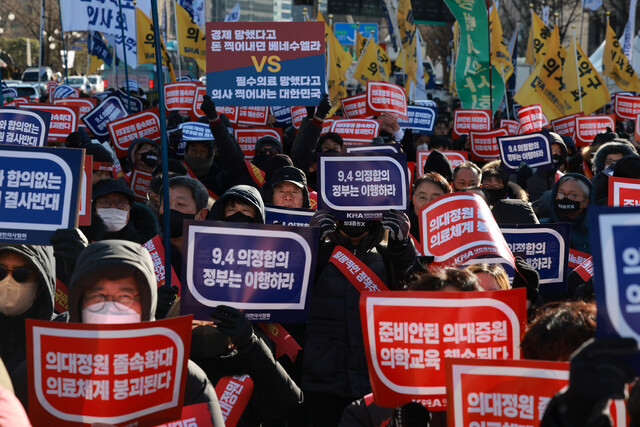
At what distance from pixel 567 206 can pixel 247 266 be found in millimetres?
3009

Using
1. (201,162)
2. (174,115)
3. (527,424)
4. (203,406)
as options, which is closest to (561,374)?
(527,424)

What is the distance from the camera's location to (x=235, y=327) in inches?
131

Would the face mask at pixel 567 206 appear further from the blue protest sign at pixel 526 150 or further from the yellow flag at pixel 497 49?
the yellow flag at pixel 497 49

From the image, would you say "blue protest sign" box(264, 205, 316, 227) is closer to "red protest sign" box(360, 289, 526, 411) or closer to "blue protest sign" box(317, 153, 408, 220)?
"blue protest sign" box(317, 153, 408, 220)

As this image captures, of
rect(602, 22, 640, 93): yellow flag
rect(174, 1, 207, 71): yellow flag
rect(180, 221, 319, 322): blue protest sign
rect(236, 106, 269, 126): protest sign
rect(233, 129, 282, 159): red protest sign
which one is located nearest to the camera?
rect(180, 221, 319, 322): blue protest sign

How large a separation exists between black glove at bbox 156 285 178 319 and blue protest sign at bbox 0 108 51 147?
267cm

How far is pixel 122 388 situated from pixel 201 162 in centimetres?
569

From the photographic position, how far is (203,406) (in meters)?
2.95

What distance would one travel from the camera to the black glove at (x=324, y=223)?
4582 mm

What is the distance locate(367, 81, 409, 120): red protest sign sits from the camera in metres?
11.1

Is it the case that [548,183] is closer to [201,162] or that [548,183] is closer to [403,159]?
[201,162]

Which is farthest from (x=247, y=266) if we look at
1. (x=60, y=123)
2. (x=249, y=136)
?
(x=249, y=136)

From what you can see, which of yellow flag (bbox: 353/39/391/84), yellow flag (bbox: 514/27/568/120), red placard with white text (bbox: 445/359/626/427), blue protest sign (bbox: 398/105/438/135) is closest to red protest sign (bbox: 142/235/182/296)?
red placard with white text (bbox: 445/359/626/427)

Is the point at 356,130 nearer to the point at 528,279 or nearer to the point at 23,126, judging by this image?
the point at 23,126
